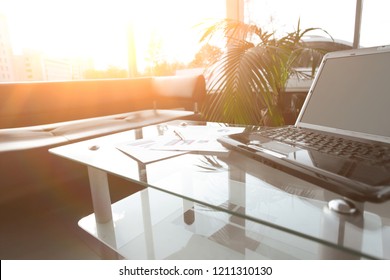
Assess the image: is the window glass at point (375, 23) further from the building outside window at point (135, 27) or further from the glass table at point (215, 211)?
the glass table at point (215, 211)

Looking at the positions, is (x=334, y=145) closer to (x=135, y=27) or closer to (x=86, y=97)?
(x=86, y=97)

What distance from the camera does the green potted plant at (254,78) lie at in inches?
55.1

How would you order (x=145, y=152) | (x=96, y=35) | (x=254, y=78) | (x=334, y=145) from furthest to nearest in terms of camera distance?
(x=96, y=35), (x=254, y=78), (x=145, y=152), (x=334, y=145)

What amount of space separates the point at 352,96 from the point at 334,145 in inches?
6.9

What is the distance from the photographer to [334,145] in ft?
2.01

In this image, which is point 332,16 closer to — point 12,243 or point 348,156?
point 348,156

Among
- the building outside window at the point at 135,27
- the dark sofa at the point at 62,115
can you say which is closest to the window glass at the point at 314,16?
the building outside window at the point at 135,27

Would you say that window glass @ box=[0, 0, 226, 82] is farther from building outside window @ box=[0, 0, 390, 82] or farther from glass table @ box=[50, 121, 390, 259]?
glass table @ box=[50, 121, 390, 259]

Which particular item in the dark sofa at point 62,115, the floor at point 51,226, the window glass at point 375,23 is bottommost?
the floor at point 51,226

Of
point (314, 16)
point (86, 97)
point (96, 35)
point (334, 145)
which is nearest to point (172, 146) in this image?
point (334, 145)

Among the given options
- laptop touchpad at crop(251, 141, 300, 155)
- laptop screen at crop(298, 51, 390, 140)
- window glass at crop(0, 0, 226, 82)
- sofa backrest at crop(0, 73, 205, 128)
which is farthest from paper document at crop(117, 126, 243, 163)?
window glass at crop(0, 0, 226, 82)

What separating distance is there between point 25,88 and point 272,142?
1638mm

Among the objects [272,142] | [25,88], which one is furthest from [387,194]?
[25,88]

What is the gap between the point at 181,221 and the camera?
923 mm
